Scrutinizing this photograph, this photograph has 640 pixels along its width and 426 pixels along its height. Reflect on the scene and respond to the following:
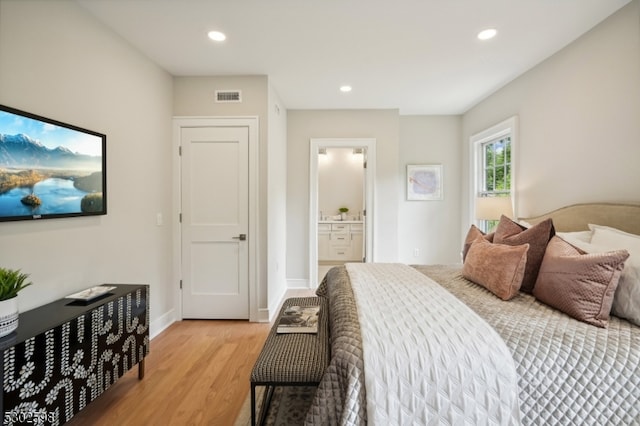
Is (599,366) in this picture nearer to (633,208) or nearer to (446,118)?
(633,208)

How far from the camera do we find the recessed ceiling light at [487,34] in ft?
7.72

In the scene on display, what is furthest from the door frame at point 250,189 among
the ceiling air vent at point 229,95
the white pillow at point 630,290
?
the white pillow at point 630,290

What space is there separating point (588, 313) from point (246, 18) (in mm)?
2756

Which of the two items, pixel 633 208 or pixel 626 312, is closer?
pixel 626 312

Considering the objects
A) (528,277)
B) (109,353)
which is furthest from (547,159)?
(109,353)

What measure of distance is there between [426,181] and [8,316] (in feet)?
15.4

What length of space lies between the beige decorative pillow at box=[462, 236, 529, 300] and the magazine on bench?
3.70ft

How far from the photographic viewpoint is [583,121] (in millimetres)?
2439

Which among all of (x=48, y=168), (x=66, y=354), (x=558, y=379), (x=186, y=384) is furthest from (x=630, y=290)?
(x=48, y=168)

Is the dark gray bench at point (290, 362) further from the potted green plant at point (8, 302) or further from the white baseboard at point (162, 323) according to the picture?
the white baseboard at point (162, 323)

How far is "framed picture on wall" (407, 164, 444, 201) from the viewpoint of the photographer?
15.6 feet

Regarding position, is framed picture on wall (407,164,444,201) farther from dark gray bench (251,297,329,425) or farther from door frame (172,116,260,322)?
dark gray bench (251,297,329,425)

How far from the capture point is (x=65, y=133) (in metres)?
1.90

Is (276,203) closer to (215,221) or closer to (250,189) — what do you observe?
(250,189)
